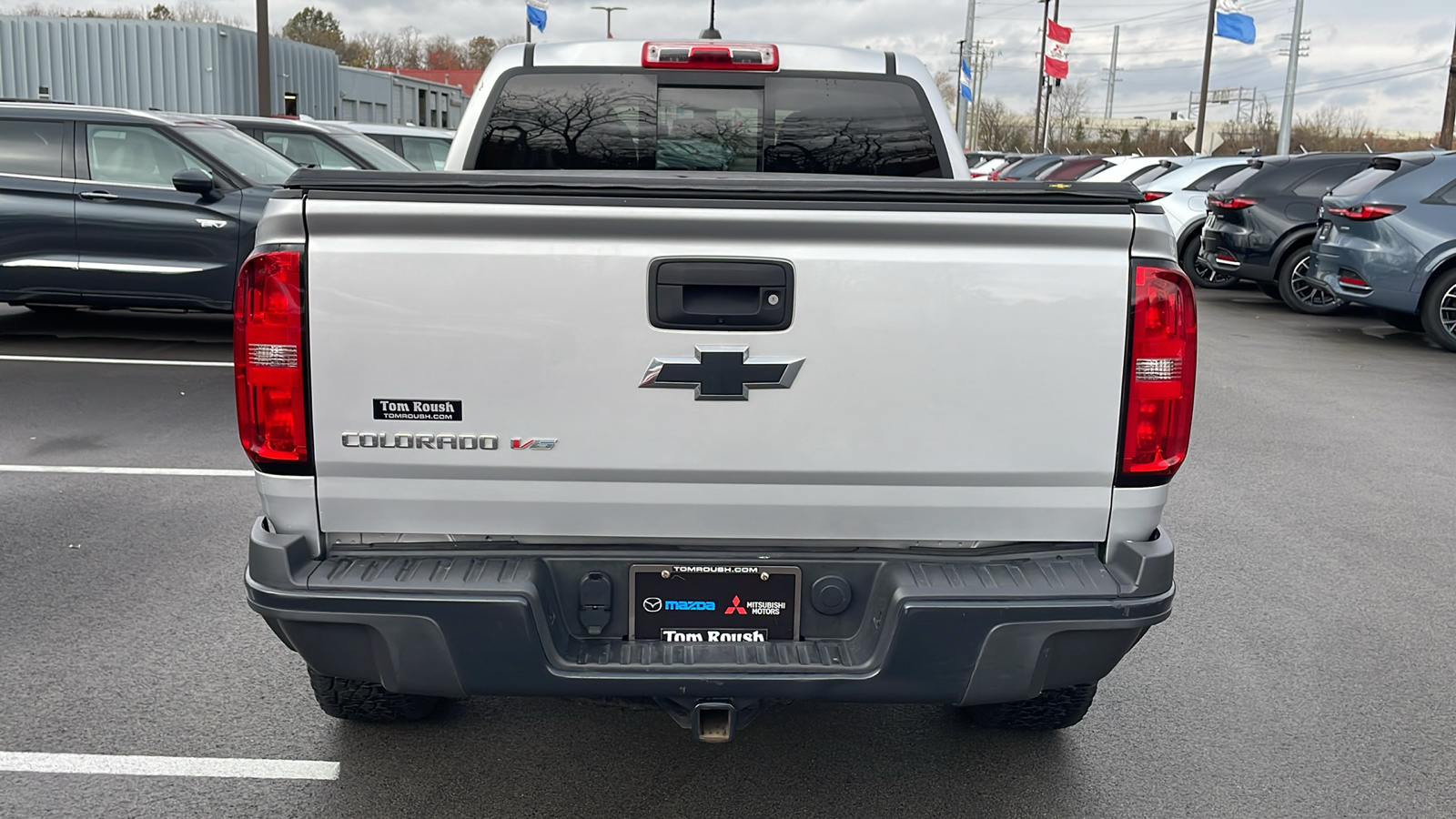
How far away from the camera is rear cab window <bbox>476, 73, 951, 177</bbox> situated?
448 centimetres

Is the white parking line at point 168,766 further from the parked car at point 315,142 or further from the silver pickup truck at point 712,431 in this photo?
the parked car at point 315,142

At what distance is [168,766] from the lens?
3.35m

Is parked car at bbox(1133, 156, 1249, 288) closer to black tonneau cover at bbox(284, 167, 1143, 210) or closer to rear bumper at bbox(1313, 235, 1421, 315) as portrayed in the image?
rear bumper at bbox(1313, 235, 1421, 315)

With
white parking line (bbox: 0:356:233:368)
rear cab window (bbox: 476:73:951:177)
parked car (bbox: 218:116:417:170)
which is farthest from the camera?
parked car (bbox: 218:116:417:170)

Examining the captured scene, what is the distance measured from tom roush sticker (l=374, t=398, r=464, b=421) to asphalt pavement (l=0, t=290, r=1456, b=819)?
113 cm

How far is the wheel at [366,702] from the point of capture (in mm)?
3371

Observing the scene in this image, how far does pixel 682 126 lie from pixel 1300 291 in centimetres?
1182

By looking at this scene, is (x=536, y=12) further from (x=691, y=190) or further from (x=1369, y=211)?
(x=691, y=190)

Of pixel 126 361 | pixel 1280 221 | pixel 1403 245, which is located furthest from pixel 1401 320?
pixel 126 361

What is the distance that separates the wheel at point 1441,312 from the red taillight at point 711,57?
357 inches

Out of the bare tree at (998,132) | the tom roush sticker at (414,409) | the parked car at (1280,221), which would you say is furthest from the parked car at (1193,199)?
the bare tree at (998,132)

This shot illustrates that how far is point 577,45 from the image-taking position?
4.58m

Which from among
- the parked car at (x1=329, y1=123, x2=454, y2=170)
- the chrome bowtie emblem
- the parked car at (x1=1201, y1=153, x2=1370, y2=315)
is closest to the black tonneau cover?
the chrome bowtie emblem

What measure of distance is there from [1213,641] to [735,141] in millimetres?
2430
